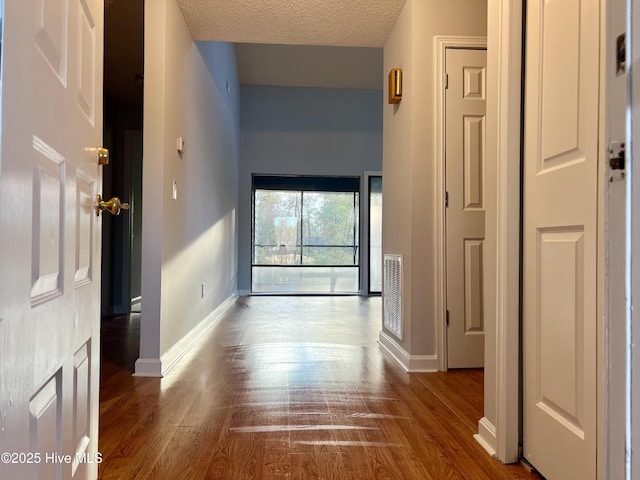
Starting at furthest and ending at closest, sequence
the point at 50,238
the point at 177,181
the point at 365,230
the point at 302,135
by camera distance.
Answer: the point at 365,230, the point at 302,135, the point at 177,181, the point at 50,238

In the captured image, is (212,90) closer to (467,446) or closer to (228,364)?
(228,364)

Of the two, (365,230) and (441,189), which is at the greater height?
(441,189)

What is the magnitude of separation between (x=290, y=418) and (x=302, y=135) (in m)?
5.53

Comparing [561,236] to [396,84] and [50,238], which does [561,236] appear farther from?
[396,84]

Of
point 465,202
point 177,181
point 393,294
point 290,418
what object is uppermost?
point 177,181

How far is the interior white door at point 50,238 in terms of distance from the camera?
0.55 metres

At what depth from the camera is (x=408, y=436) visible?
1575 millimetres

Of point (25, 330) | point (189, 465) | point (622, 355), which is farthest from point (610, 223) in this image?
point (189, 465)

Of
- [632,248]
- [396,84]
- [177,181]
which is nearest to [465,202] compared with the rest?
[396,84]

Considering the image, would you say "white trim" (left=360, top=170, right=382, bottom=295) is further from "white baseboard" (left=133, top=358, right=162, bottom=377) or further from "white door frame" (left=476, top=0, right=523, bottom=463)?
"white door frame" (left=476, top=0, right=523, bottom=463)

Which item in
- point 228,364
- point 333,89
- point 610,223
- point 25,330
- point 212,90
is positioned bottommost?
point 228,364

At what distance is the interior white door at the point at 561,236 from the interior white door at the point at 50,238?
1232 millimetres

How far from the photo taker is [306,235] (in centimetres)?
686

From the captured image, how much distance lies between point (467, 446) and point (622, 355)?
1126 millimetres
